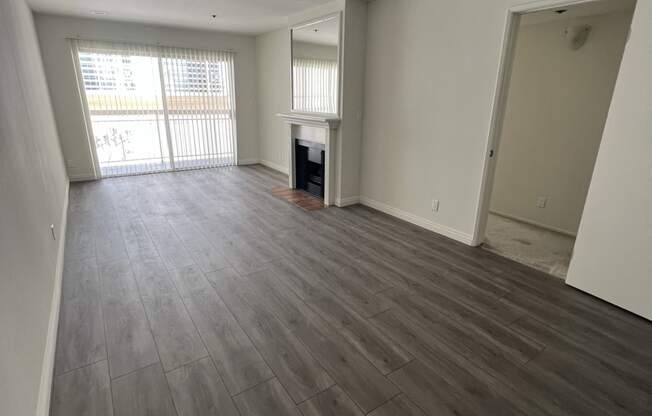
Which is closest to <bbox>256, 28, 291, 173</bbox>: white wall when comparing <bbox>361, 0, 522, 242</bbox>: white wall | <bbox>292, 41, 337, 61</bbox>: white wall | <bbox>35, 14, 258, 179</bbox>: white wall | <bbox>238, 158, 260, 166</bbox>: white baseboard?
<bbox>238, 158, 260, 166</bbox>: white baseboard

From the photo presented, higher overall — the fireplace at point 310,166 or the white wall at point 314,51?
the white wall at point 314,51

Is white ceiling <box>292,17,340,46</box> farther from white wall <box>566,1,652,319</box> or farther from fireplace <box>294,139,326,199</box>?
white wall <box>566,1,652,319</box>

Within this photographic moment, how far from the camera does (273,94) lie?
6.28 meters

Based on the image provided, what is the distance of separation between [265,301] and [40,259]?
1.36 m

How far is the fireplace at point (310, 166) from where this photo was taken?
4.81 m

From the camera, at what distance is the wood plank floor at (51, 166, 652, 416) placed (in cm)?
165

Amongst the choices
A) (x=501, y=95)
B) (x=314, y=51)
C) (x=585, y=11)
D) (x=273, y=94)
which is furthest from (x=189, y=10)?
(x=585, y=11)

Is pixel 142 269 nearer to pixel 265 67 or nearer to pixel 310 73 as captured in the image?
pixel 310 73

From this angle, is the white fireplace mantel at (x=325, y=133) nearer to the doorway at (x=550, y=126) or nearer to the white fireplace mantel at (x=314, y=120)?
the white fireplace mantel at (x=314, y=120)

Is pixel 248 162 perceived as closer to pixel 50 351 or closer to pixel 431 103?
pixel 431 103

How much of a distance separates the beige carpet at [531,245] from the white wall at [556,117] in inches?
9.3

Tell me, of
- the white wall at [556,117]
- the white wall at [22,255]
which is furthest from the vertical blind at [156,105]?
the white wall at [556,117]

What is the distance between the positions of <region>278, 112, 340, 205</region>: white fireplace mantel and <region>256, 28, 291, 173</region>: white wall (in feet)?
1.92

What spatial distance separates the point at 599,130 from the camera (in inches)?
136
